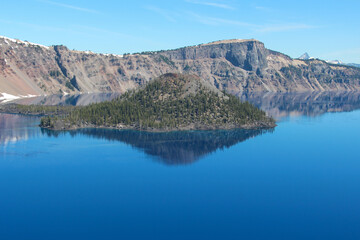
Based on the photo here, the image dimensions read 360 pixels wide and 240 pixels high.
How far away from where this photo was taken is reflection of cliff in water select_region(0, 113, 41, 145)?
426ft

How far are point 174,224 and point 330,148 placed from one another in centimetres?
7944

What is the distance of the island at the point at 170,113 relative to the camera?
14938 cm

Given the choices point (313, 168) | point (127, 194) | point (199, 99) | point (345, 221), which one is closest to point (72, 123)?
point (199, 99)

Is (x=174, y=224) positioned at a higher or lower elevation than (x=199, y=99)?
lower

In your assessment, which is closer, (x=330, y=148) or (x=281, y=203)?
(x=281, y=203)

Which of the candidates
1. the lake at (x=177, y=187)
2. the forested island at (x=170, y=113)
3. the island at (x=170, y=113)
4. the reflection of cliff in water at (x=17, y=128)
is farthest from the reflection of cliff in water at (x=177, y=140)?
the reflection of cliff in water at (x=17, y=128)

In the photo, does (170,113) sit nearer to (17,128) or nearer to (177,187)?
(17,128)

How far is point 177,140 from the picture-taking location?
126m

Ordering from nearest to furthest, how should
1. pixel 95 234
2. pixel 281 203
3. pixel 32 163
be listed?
pixel 95 234 → pixel 281 203 → pixel 32 163

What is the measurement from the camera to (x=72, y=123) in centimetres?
15125

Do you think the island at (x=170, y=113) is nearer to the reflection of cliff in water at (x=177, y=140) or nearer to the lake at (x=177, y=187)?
the reflection of cliff in water at (x=177, y=140)

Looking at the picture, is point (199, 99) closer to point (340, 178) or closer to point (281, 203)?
point (340, 178)

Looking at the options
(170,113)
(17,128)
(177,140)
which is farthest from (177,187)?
(17,128)

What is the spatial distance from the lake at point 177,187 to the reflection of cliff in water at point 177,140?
36cm
